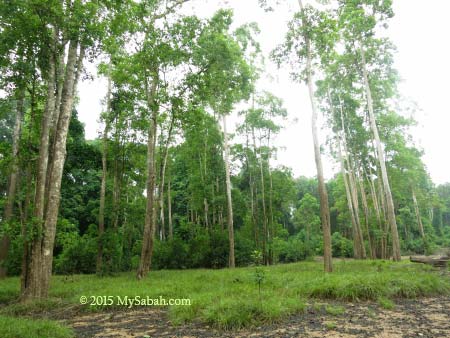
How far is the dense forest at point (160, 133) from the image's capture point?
6.85 metres

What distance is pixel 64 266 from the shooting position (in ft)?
44.7

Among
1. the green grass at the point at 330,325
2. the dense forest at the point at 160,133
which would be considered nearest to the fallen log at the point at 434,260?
the dense forest at the point at 160,133

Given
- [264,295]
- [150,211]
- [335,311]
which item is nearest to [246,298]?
[264,295]

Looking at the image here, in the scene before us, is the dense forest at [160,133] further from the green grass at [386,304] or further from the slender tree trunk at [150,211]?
the green grass at [386,304]

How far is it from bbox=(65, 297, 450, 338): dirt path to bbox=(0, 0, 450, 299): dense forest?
1.52 metres

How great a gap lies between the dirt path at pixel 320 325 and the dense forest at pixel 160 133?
1517 mm

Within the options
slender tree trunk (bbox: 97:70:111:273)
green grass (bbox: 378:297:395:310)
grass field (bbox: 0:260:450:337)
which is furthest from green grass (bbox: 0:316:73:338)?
Answer: slender tree trunk (bbox: 97:70:111:273)

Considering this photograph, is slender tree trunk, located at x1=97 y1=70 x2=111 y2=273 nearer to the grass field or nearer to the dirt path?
the grass field

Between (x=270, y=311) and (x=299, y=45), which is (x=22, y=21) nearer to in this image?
(x=270, y=311)

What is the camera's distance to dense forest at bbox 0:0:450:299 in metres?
6.85

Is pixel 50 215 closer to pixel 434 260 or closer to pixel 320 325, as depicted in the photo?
pixel 320 325

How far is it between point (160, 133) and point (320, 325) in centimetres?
1357

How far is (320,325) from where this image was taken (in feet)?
13.3

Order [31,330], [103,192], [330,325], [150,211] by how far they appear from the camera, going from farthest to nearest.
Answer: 1. [103,192]
2. [150,211]
3. [330,325]
4. [31,330]
